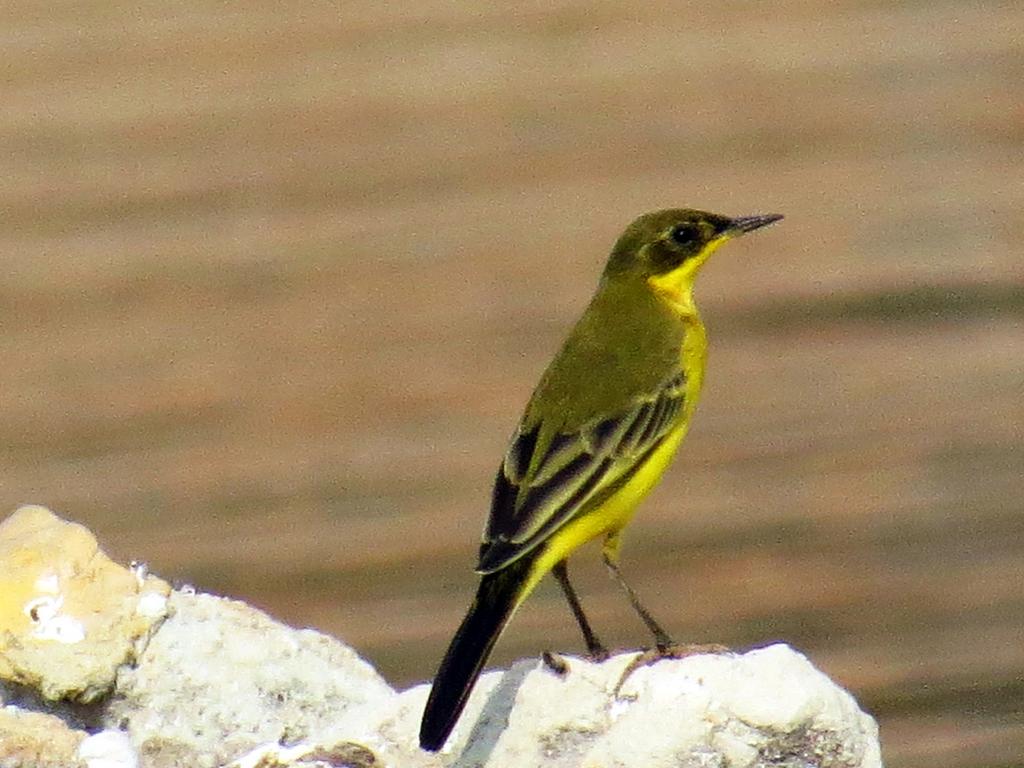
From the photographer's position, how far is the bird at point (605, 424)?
11.8 feet

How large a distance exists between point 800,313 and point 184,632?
167cm

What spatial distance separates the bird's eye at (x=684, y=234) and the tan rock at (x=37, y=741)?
1.79 metres

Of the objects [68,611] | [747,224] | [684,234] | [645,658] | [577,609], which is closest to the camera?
[645,658]

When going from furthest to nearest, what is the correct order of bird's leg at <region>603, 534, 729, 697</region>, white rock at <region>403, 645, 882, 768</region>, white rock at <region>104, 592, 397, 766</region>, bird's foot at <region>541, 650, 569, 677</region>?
bird's leg at <region>603, 534, 729, 697</region> → white rock at <region>104, 592, 397, 766</region> → bird's foot at <region>541, 650, 569, 677</region> → white rock at <region>403, 645, 882, 768</region>

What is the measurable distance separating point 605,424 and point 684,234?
1.85ft

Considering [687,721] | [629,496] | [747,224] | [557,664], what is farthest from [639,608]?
[687,721]

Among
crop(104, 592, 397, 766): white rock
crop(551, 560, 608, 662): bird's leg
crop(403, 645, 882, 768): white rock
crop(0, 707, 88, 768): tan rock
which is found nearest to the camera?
crop(403, 645, 882, 768): white rock

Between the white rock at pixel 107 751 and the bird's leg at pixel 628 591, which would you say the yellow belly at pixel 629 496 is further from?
the white rock at pixel 107 751

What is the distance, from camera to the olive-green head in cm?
434

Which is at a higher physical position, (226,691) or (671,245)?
(671,245)

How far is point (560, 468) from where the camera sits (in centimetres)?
385

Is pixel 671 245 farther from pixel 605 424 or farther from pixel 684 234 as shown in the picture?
pixel 605 424

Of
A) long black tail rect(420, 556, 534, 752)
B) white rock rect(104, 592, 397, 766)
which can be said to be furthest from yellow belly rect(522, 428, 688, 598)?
white rock rect(104, 592, 397, 766)

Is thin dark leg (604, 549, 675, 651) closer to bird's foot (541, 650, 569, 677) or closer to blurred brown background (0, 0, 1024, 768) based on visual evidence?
blurred brown background (0, 0, 1024, 768)
